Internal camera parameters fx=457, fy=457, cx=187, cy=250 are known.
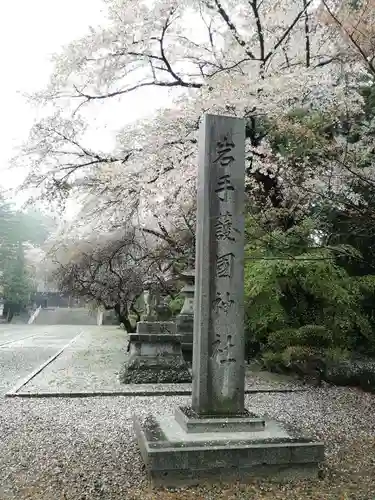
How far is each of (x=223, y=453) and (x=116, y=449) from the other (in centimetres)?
130

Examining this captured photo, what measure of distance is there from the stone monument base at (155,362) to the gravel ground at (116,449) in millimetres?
1506

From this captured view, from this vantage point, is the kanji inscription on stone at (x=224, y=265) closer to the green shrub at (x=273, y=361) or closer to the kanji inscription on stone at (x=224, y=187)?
the kanji inscription on stone at (x=224, y=187)

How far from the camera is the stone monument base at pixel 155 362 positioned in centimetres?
883

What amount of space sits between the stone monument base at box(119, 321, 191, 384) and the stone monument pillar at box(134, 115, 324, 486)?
13.3 feet

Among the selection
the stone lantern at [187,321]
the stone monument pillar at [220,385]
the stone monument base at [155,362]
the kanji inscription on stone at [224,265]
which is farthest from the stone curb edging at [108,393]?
the kanji inscription on stone at [224,265]

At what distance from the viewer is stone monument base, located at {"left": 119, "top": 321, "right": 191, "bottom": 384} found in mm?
8828

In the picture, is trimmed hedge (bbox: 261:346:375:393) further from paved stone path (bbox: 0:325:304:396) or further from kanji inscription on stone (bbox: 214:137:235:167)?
kanji inscription on stone (bbox: 214:137:235:167)

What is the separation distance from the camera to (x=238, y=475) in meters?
3.86

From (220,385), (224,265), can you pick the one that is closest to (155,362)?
(220,385)

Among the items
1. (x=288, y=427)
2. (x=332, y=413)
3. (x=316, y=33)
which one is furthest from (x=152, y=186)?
(x=288, y=427)

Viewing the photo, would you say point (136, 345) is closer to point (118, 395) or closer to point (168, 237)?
point (118, 395)

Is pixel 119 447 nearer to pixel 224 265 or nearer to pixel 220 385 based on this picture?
pixel 220 385

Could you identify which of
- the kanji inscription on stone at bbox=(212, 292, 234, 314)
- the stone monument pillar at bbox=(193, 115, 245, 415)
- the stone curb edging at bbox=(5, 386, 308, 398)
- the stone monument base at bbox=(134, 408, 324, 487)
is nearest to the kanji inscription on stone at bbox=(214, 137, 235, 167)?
the stone monument pillar at bbox=(193, 115, 245, 415)

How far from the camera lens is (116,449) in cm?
462
